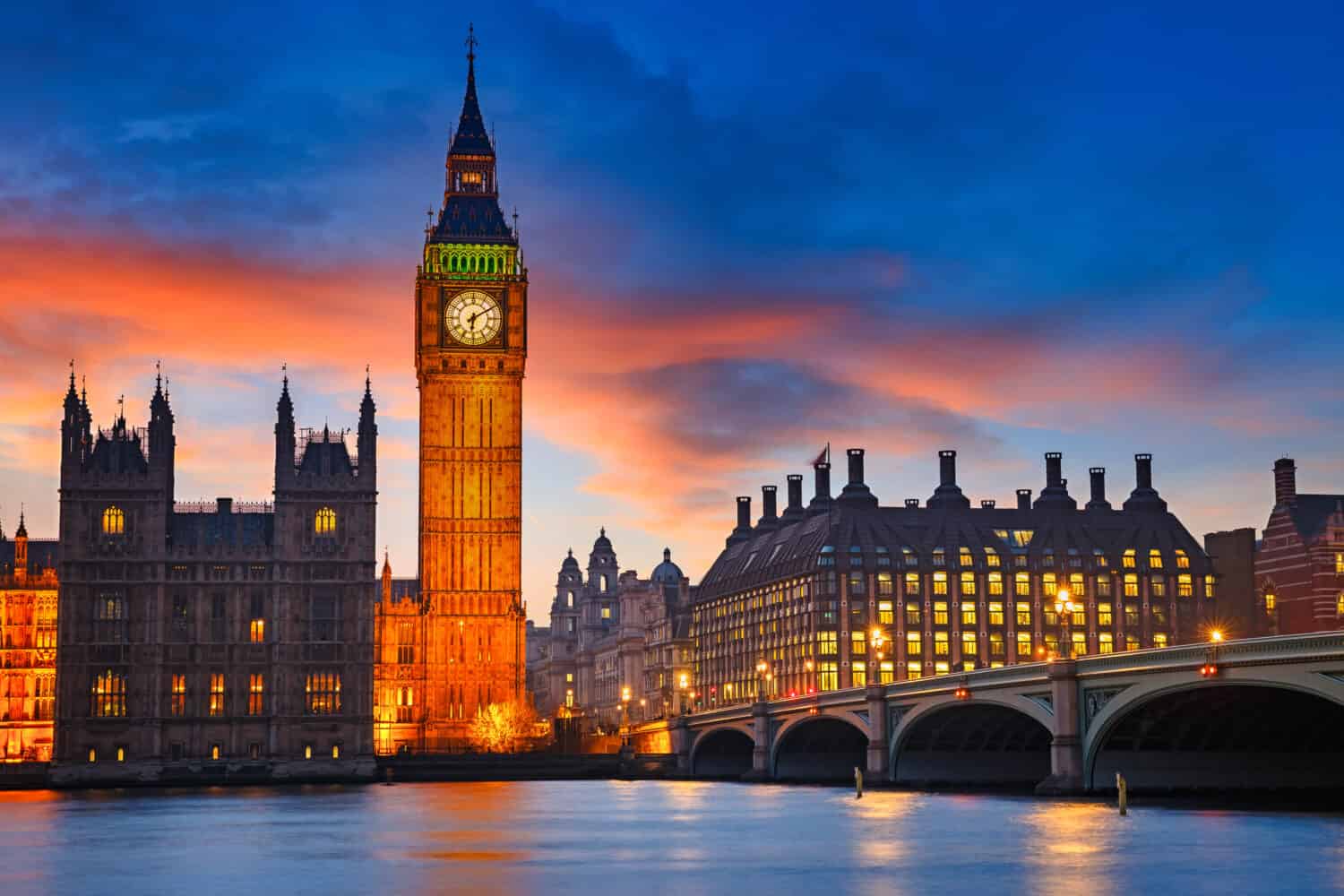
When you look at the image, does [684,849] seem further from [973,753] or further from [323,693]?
[323,693]

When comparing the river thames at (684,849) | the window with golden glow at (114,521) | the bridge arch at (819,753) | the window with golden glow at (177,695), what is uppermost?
the window with golden glow at (114,521)

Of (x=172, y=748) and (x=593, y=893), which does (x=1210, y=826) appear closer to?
(x=593, y=893)

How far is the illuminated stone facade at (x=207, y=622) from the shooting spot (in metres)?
172

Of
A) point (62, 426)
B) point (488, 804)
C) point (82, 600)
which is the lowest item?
point (488, 804)

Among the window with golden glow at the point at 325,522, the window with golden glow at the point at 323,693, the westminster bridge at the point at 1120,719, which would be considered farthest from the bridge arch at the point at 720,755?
the window with golden glow at the point at 325,522

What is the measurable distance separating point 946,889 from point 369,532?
122m

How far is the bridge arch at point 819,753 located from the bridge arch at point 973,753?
21.9m

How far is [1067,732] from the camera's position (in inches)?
3930

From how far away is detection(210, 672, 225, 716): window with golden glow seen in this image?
173m

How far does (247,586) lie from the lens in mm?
174375

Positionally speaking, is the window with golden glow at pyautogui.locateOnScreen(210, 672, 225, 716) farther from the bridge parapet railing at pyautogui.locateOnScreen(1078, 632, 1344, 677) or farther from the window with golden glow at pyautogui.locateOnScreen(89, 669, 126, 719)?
the bridge parapet railing at pyautogui.locateOnScreen(1078, 632, 1344, 677)

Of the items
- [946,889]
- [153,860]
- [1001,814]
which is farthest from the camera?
[1001,814]

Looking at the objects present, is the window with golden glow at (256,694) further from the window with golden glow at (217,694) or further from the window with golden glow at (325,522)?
the window with golden glow at (325,522)

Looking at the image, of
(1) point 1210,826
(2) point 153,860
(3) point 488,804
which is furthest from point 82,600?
(1) point 1210,826
